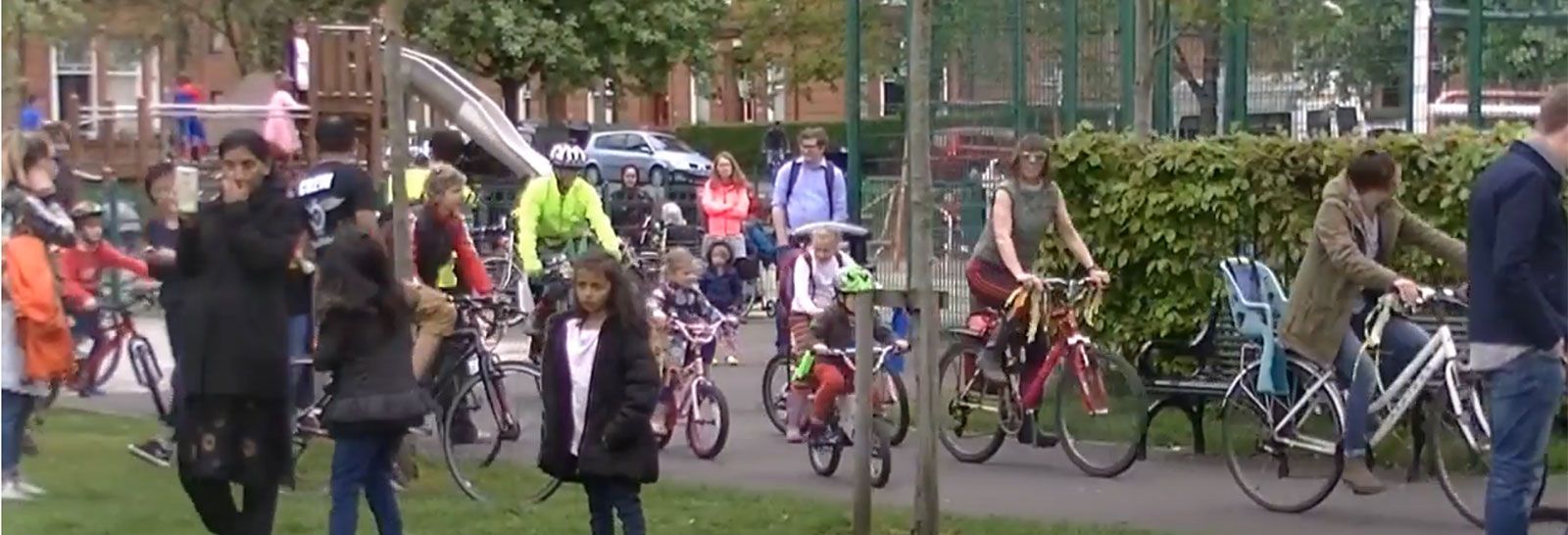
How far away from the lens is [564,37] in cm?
4500

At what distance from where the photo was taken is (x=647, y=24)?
151ft

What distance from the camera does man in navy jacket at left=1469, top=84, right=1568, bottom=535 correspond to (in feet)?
26.6

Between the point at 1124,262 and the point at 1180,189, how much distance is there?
0.59 m

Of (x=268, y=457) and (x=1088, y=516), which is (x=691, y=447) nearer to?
(x=1088, y=516)

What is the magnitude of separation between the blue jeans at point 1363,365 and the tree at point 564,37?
3409cm

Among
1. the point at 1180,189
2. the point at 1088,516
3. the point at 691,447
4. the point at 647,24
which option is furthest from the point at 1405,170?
the point at 647,24

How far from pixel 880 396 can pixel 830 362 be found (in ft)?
2.10

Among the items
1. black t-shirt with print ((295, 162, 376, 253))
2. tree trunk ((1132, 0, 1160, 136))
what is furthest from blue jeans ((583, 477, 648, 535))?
tree trunk ((1132, 0, 1160, 136))

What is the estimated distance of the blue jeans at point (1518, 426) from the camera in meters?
8.23

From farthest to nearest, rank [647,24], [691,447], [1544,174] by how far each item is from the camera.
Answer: [647,24], [691,447], [1544,174]

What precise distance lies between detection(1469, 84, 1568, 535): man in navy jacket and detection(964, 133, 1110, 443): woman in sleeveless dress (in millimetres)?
3753

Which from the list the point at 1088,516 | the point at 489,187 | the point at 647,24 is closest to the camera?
the point at 1088,516

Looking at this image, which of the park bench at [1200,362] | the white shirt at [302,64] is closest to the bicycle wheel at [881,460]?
the park bench at [1200,362]

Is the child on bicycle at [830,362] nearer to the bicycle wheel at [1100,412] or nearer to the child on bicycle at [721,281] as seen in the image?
the bicycle wheel at [1100,412]
